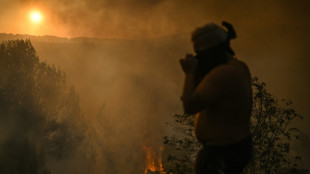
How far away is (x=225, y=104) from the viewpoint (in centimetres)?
183

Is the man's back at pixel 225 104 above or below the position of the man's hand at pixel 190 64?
below

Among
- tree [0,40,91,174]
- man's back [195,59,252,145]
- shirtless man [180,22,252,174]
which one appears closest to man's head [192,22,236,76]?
shirtless man [180,22,252,174]

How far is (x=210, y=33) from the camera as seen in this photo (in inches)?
76.5

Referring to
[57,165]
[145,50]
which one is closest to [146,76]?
[145,50]

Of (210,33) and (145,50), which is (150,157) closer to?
(145,50)

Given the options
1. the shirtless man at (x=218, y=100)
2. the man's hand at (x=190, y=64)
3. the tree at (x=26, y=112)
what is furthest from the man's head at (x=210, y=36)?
the tree at (x=26, y=112)

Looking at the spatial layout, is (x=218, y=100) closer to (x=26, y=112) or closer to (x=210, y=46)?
(x=210, y=46)

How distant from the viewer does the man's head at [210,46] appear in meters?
1.95

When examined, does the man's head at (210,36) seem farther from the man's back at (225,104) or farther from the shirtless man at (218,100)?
the man's back at (225,104)

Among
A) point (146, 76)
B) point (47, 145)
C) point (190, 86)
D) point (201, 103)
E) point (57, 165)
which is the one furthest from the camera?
point (146, 76)

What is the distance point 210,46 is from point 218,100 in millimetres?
420

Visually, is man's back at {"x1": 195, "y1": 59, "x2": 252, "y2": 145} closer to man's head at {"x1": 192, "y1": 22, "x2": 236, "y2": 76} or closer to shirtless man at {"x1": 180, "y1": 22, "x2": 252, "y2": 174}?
shirtless man at {"x1": 180, "y1": 22, "x2": 252, "y2": 174}

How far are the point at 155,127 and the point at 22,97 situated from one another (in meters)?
28.0

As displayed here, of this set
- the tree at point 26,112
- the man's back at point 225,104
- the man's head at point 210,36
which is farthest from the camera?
the tree at point 26,112
